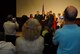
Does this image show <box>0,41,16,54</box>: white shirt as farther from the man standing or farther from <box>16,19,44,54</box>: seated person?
the man standing

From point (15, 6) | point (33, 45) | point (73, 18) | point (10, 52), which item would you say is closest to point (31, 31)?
point (33, 45)

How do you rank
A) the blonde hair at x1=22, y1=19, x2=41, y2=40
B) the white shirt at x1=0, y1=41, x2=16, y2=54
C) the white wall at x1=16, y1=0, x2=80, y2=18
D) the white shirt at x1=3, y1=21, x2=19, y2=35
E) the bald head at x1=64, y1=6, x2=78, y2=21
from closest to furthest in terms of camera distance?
1. the bald head at x1=64, y1=6, x2=78, y2=21
2. the blonde hair at x1=22, y1=19, x2=41, y2=40
3. the white shirt at x1=0, y1=41, x2=16, y2=54
4. the white shirt at x1=3, y1=21, x2=19, y2=35
5. the white wall at x1=16, y1=0, x2=80, y2=18

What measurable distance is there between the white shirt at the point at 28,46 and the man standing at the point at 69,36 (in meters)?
0.48

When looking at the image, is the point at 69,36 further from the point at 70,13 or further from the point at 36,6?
the point at 36,6

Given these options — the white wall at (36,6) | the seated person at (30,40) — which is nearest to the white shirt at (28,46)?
the seated person at (30,40)

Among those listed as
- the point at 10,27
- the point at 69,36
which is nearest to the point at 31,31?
the point at 69,36

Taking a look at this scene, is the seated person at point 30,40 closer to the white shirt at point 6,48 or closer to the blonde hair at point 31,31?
the blonde hair at point 31,31

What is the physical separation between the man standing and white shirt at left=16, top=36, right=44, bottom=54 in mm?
479

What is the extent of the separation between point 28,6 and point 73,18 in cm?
1428

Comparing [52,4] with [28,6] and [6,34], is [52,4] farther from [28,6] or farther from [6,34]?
[6,34]

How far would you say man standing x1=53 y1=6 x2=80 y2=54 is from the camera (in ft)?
8.11

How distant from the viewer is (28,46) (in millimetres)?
2924

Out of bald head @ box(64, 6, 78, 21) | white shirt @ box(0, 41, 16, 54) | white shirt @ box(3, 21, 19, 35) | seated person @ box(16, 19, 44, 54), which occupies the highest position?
bald head @ box(64, 6, 78, 21)

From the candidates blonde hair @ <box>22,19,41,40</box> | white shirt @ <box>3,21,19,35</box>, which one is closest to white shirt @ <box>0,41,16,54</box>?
blonde hair @ <box>22,19,41,40</box>
